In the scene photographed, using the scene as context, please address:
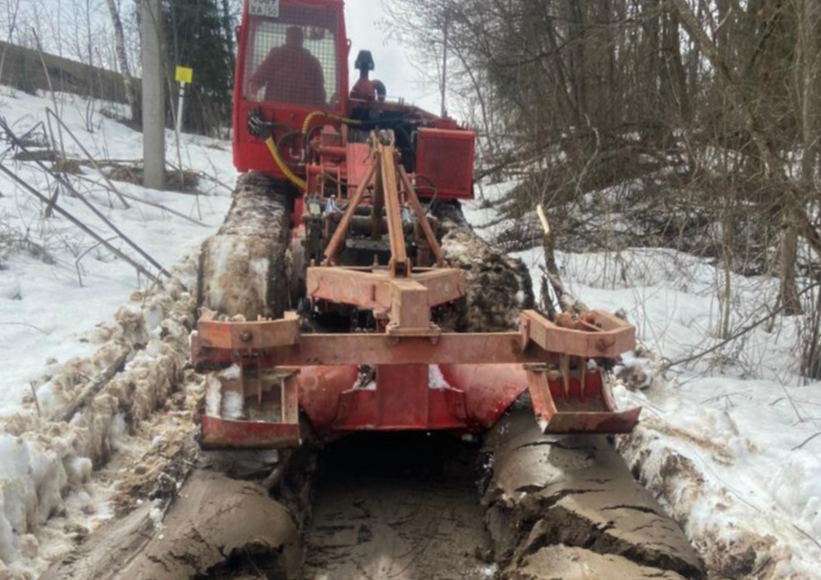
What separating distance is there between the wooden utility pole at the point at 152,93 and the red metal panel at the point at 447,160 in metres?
7.07

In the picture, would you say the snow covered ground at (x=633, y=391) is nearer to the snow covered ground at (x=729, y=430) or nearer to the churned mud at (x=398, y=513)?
the snow covered ground at (x=729, y=430)

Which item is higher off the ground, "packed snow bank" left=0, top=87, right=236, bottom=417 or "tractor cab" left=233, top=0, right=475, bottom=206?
"tractor cab" left=233, top=0, right=475, bottom=206

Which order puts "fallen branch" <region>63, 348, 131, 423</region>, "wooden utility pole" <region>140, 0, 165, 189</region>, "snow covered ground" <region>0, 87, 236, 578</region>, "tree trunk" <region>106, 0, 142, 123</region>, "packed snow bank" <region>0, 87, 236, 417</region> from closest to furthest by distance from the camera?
1. "snow covered ground" <region>0, 87, 236, 578</region>
2. "fallen branch" <region>63, 348, 131, 423</region>
3. "packed snow bank" <region>0, 87, 236, 417</region>
4. "wooden utility pole" <region>140, 0, 165, 189</region>
5. "tree trunk" <region>106, 0, 142, 123</region>

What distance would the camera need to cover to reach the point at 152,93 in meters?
12.0

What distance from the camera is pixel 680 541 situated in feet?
10.0

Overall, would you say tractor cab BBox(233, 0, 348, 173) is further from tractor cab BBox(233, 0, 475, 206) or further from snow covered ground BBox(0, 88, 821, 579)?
snow covered ground BBox(0, 88, 821, 579)

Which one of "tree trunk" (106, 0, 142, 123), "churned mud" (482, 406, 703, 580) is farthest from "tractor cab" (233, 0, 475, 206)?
"tree trunk" (106, 0, 142, 123)

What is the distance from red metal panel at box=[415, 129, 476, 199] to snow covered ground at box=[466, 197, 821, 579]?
169cm

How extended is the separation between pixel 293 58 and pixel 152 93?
19.7 ft

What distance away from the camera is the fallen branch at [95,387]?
3.93 meters

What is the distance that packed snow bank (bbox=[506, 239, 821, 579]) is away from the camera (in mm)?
3164

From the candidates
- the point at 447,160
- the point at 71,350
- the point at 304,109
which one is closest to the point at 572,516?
the point at 71,350

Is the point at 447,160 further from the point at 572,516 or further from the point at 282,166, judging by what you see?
the point at 572,516

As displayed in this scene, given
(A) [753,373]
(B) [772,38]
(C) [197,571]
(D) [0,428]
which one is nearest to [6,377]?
(D) [0,428]
